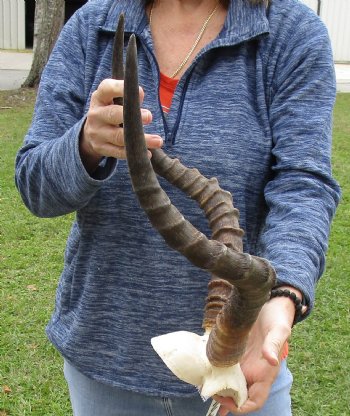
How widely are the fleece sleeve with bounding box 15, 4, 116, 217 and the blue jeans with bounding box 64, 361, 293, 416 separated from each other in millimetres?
521

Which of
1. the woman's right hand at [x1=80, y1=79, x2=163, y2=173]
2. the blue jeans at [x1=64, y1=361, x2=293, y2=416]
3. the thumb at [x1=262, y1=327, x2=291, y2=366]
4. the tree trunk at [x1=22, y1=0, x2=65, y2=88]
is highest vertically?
the woman's right hand at [x1=80, y1=79, x2=163, y2=173]

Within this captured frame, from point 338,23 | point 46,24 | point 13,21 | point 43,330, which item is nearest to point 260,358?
point 43,330

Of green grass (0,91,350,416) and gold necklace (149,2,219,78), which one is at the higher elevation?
gold necklace (149,2,219,78)

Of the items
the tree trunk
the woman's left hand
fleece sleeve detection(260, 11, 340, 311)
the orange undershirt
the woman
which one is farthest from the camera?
the tree trunk

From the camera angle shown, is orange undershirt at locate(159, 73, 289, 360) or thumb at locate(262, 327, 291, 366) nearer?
thumb at locate(262, 327, 291, 366)

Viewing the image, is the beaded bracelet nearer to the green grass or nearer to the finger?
the finger

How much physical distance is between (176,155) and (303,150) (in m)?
0.33

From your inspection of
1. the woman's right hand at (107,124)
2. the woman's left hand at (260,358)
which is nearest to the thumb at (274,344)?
the woman's left hand at (260,358)

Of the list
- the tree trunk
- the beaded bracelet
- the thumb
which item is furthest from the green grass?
the tree trunk

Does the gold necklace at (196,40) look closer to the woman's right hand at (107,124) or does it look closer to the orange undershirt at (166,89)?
the orange undershirt at (166,89)

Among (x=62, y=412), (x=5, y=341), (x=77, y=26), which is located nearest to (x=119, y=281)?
(x=77, y=26)

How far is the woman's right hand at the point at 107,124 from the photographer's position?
148 centimetres

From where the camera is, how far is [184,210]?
1.93 metres

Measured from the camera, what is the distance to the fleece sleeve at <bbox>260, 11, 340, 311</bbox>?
69.9 inches
